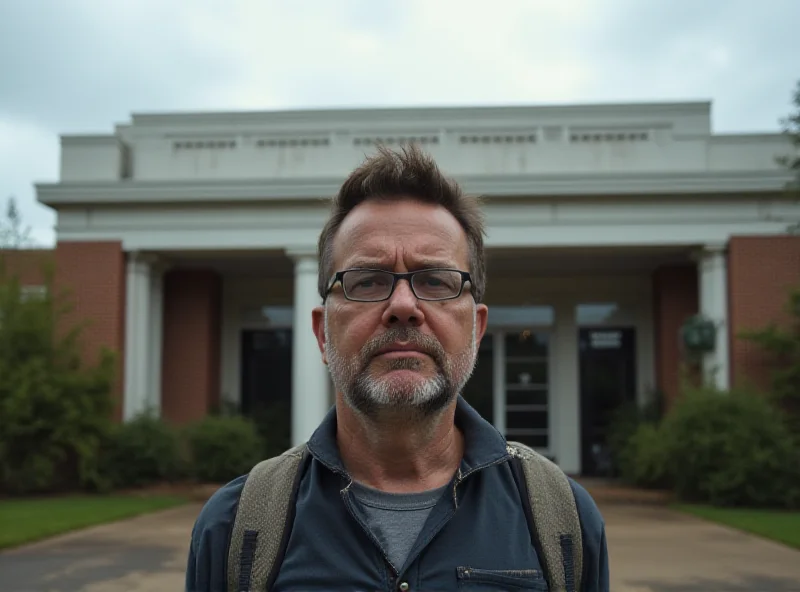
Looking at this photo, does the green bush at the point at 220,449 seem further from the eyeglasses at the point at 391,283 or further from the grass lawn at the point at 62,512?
the eyeglasses at the point at 391,283

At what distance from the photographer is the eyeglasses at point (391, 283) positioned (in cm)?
195

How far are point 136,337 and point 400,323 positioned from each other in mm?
13911

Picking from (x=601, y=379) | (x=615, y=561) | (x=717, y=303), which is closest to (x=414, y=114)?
(x=601, y=379)

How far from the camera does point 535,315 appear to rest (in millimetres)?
18281

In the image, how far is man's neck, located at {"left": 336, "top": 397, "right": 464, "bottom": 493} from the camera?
193cm

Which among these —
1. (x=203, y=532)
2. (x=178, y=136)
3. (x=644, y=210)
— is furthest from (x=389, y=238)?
(x=178, y=136)

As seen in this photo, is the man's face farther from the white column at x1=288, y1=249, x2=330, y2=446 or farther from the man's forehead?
the white column at x1=288, y1=249, x2=330, y2=446

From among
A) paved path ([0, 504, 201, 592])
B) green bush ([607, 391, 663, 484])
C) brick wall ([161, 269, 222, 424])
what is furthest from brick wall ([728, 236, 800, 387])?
brick wall ([161, 269, 222, 424])

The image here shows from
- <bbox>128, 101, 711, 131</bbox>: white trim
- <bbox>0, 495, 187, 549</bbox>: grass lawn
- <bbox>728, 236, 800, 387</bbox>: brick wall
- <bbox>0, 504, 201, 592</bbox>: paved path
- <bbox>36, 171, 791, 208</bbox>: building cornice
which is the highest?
<bbox>128, 101, 711, 131</bbox>: white trim

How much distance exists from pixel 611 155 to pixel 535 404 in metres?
5.86

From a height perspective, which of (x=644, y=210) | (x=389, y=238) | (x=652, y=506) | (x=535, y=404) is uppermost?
(x=644, y=210)

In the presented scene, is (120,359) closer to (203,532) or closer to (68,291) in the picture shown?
(68,291)

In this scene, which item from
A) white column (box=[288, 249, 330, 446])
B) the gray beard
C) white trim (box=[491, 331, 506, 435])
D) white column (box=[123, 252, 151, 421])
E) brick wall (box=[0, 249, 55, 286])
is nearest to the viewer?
the gray beard

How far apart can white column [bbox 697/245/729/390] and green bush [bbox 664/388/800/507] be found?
121 cm
